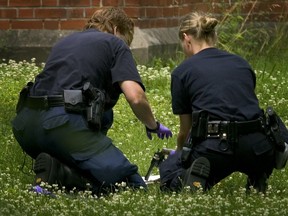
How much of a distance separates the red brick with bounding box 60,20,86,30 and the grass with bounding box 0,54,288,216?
0.94m

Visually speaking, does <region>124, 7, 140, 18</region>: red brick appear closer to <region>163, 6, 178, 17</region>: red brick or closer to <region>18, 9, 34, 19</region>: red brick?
<region>163, 6, 178, 17</region>: red brick

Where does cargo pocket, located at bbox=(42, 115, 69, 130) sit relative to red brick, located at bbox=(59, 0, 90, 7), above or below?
above

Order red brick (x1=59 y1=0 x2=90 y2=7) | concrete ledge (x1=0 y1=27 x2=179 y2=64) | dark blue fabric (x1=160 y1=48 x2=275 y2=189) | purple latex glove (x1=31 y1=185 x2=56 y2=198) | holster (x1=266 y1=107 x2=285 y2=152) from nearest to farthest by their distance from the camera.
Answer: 1. purple latex glove (x1=31 y1=185 x2=56 y2=198)
2. dark blue fabric (x1=160 y1=48 x2=275 y2=189)
3. holster (x1=266 y1=107 x2=285 y2=152)
4. red brick (x1=59 y1=0 x2=90 y2=7)
5. concrete ledge (x1=0 y1=27 x2=179 y2=64)

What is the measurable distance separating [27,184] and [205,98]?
5.06 feet

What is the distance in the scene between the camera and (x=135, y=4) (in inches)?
548

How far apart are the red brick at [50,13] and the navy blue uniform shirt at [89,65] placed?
18.5 ft

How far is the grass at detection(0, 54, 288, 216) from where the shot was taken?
693 centimetres

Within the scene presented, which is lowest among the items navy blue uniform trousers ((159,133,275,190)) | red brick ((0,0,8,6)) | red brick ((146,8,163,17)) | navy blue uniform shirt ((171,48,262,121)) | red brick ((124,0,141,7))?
red brick ((146,8,163,17))

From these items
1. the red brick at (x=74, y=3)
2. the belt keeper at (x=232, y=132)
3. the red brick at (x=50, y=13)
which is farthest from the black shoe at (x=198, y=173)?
the red brick at (x=50, y=13)

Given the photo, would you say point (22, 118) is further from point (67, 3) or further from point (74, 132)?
point (67, 3)

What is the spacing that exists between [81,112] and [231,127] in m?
1.08

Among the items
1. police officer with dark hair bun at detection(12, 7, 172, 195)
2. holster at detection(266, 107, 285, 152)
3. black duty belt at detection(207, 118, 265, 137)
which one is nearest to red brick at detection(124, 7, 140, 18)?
police officer with dark hair bun at detection(12, 7, 172, 195)

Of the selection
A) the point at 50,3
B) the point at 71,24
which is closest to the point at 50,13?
the point at 50,3

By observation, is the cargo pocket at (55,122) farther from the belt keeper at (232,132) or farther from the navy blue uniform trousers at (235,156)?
the belt keeper at (232,132)
